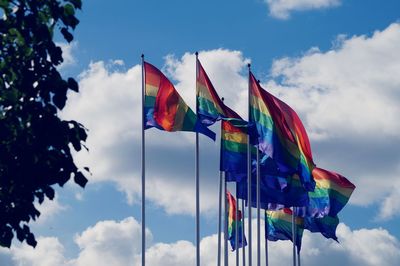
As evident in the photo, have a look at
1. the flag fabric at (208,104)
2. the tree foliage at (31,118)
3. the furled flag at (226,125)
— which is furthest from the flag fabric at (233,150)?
the tree foliage at (31,118)

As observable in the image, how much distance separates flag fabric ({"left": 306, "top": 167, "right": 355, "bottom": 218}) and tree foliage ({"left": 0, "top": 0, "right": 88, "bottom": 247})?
114 ft

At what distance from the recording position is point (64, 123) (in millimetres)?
14398

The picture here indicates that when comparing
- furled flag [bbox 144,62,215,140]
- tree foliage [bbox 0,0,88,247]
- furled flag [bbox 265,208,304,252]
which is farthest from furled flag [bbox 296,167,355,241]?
tree foliage [bbox 0,0,88,247]

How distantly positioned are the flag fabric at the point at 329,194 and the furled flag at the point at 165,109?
38.0 feet

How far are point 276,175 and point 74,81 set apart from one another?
A: 29.9m

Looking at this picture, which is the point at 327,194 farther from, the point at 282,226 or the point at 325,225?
the point at 282,226

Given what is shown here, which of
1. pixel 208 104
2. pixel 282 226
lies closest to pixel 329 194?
pixel 282 226

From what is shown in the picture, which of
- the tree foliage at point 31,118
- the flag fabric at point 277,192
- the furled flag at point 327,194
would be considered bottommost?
the tree foliage at point 31,118

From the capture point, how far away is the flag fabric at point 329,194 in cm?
4834

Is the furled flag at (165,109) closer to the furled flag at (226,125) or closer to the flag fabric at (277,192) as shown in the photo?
the furled flag at (226,125)

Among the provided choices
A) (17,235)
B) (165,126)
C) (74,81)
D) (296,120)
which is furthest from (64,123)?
(296,120)

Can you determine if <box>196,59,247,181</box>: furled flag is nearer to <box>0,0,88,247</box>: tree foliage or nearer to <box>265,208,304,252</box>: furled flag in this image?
<box>265,208,304,252</box>: furled flag

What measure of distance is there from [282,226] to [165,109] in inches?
850

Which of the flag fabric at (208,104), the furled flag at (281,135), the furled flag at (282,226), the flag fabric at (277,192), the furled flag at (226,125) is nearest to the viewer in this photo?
the furled flag at (281,135)
